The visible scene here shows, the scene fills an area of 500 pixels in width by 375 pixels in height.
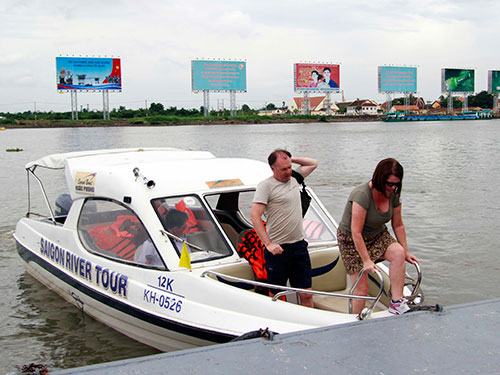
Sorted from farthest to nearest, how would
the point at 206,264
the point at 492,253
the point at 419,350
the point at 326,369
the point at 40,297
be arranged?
the point at 492,253 < the point at 40,297 < the point at 206,264 < the point at 419,350 < the point at 326,369

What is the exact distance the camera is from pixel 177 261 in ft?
19.8

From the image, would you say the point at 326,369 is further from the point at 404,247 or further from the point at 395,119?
the point at 395,119

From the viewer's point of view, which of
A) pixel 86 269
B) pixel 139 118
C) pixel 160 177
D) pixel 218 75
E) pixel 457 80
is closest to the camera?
pixel 160 177

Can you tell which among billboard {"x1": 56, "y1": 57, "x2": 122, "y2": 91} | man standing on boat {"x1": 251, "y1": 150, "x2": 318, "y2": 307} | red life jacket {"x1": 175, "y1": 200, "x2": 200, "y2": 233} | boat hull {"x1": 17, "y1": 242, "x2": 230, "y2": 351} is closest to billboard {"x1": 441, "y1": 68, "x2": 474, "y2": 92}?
billboard {"x1": 56, "y1": 57, "x2": 122, "y2": 91}

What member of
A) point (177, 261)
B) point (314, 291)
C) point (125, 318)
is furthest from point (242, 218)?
point (314, 291)

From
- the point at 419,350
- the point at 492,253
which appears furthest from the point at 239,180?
the point at 492,253

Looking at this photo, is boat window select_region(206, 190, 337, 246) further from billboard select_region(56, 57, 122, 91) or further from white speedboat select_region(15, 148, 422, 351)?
billboard select_region(56, 57, 122, 91)

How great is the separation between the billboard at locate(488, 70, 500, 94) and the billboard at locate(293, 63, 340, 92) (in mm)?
39391

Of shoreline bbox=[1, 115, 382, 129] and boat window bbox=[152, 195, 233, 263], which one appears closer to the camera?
boat window bbox=[152, 195, 233, 263]

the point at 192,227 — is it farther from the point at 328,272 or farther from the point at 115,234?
the point at 328,272

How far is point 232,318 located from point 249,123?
429 ft

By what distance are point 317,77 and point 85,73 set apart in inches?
1908

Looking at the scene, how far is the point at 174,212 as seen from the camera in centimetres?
666

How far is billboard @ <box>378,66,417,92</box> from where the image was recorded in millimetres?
Answer: 132250
